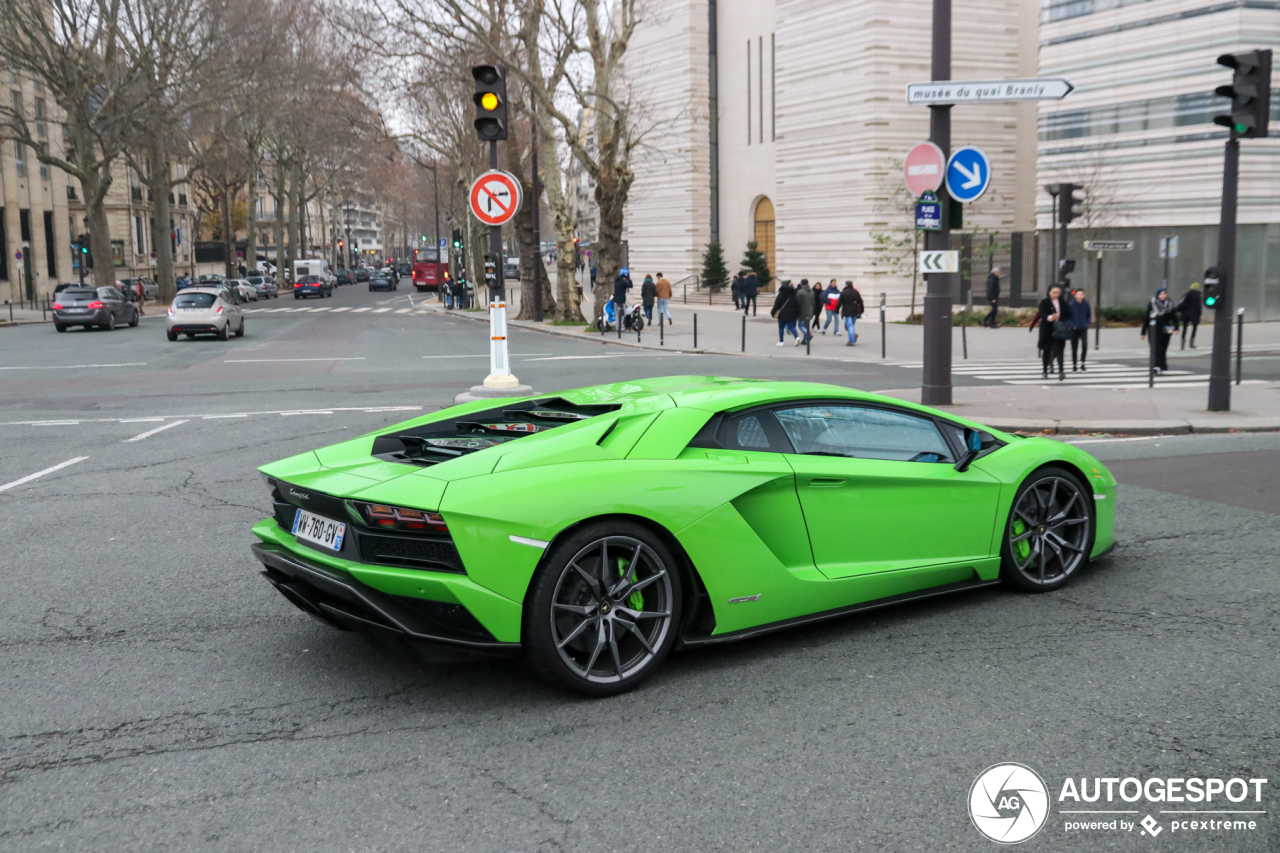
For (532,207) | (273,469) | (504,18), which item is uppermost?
(504,18)

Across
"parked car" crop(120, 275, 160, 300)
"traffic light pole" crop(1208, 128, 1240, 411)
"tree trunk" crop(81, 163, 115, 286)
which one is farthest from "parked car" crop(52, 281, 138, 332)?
"traffic light pole" crop(1208, 128, 1240, 411)

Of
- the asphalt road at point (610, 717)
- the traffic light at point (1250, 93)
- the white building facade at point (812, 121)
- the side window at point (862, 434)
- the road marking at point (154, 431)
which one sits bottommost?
the asphalt road at point (610, 717)

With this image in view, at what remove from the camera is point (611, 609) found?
4562mm

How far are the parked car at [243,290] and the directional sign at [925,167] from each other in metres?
52.0

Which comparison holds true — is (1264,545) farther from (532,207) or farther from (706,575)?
(532,207)

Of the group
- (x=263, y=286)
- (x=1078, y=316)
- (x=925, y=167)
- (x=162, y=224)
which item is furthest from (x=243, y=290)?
(x=925, y=167)

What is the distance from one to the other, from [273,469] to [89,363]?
779 inches

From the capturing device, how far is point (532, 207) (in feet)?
132

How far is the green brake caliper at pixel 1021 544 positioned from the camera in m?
5.95

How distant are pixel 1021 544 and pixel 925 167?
722 centimetres

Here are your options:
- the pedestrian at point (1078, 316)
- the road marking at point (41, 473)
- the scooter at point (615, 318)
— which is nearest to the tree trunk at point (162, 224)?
the scooter at point (615, 318)

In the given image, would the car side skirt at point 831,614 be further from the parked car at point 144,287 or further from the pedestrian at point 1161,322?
the parked car at point 144,287

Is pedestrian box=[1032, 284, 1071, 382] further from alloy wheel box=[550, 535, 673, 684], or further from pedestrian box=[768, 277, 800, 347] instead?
alloy wheel box=[550, 535, 673, 684]

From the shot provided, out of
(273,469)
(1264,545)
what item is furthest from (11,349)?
(1264,545)
